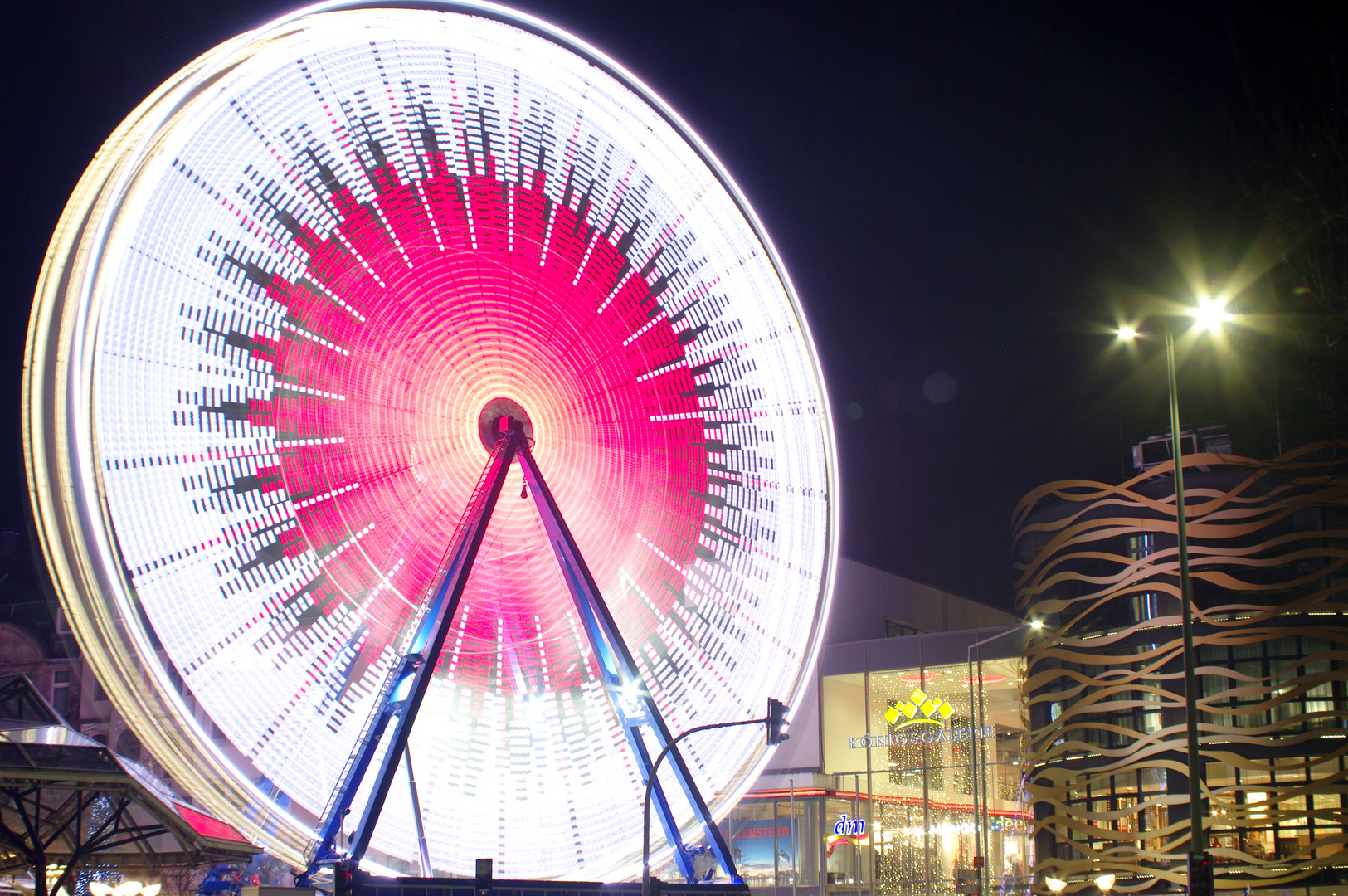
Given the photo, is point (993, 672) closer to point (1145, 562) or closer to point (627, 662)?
point (1145, 562)

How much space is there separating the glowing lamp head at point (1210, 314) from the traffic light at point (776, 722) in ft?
22.6

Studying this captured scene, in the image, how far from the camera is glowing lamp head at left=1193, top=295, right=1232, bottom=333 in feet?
44.5

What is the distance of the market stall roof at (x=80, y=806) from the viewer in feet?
44.0

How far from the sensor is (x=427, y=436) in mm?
13695

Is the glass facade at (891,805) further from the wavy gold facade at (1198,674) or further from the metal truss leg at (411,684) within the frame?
the metal truss leg at (411,684)

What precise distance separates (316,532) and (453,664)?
2612 millimetres

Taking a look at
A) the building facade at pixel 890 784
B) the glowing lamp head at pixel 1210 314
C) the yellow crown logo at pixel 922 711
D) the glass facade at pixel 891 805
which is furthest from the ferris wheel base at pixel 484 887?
the yellow crown logo at pixel 922 711

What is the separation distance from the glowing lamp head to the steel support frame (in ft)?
26.2

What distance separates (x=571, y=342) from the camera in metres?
14.3

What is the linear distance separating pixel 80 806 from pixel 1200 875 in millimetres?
14026

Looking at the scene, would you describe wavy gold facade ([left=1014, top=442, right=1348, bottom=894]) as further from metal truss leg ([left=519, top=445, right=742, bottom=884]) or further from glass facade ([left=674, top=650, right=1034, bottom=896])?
metal truss leg ([left=519, top=445, right=742, bottom=884])

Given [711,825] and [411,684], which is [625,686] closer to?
[711,825]

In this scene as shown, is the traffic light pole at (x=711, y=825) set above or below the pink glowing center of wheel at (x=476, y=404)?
below

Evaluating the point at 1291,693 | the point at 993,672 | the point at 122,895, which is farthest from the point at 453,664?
the point at 993,672
